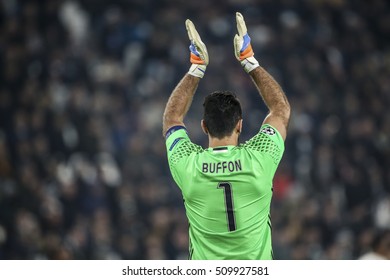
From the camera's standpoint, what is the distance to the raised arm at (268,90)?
4758 millimetres

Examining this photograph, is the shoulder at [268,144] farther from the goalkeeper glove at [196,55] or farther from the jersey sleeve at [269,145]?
the goalkeeper glove at [196,55]

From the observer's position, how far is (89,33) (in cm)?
1463

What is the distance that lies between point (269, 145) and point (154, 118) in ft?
28.3

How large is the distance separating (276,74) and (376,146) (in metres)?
2.06

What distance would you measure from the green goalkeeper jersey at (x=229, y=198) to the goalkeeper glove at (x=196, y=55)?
0.60m

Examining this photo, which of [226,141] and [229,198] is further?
[226,141]

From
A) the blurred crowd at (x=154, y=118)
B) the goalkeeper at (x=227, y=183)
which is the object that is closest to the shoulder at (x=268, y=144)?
the goalkeeper at (x=227, y=183)

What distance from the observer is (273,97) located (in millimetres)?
4801

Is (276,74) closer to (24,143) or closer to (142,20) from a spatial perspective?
(142,20)

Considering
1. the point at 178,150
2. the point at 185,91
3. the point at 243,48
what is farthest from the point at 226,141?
the point at 243,48

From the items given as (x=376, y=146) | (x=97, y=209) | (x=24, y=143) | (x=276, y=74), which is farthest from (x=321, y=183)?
(x=24, y=143)

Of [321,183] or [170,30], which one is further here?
[170,30]

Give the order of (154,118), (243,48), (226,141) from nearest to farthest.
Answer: (226,141)
(243,48)
(154,118)

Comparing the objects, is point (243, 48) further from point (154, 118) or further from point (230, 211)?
point (154, 118)
